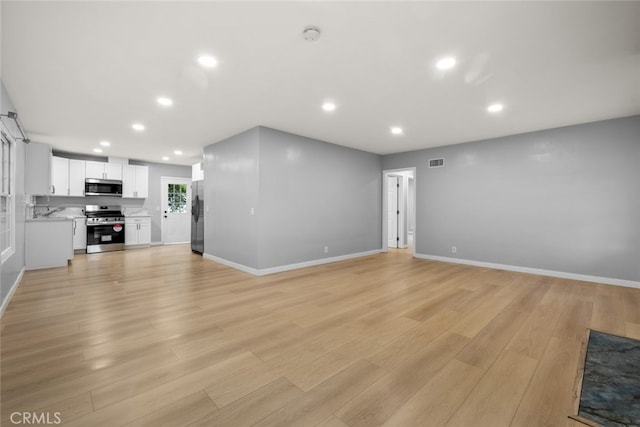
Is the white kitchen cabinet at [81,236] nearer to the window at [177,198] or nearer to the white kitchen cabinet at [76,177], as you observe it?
the white kitchen cabinet at [76,177]

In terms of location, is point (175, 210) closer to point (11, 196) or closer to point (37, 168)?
point (37, 168)

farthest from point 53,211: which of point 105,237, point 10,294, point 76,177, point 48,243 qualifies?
point 10,294

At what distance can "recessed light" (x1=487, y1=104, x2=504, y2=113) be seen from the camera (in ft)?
12.4

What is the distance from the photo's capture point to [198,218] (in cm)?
690

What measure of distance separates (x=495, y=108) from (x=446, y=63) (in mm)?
1773

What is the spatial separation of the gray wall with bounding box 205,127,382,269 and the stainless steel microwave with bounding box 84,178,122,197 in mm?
3308

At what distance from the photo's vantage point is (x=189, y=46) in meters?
2.41

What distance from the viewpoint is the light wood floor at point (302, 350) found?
1590 millimetres

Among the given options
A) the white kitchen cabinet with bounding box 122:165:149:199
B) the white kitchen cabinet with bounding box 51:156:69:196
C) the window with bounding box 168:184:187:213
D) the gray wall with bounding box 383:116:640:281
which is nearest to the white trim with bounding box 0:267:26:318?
the white kitchen cabinet with bounding box 51:156:69:196

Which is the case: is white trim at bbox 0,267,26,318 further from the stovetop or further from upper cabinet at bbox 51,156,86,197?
upper cabinet at bbox 51,156,86,197

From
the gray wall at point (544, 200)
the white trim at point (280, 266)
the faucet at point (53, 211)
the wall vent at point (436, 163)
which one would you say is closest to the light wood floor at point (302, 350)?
the white trim at point (280, 266)

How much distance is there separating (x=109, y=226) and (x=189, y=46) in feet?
22.9

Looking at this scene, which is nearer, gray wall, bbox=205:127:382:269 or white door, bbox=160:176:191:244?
→ gray wall, bbox=205:127:382:269

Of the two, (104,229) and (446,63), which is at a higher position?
(446,63)
